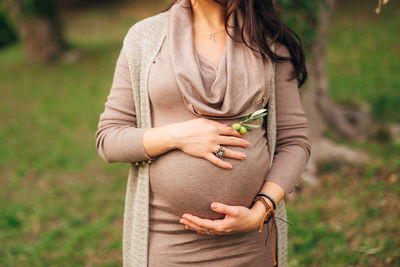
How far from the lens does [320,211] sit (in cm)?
369

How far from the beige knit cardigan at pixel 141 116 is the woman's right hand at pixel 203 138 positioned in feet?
0.55

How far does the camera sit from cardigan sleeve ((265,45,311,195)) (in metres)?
1.68

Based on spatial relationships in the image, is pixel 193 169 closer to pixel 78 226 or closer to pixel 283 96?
pixel 283 96

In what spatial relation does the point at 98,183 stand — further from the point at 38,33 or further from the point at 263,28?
the point at 38,33

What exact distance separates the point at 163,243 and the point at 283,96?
88cm

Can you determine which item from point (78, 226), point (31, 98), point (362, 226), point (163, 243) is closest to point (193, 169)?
point (163, 243)

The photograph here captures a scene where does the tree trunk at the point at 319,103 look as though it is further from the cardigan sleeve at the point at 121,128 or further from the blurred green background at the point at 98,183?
the cardigan sleeve at the point at 121,128

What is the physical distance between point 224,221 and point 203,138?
35 cm

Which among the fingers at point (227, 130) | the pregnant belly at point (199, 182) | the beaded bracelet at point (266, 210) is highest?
the fingers at point (227, 130)

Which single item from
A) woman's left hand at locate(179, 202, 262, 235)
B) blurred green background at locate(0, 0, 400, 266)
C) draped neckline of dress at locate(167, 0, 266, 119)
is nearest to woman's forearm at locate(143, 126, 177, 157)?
draped neckline of dress at locate(167, 0, 266, 119)

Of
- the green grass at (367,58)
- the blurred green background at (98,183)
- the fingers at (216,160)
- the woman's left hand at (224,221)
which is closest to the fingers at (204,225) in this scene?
the woman's left hand at (224,221)

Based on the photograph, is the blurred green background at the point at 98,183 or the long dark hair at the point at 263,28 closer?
the long dark hair at the point at 263,28

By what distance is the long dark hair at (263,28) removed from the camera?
1.65 metres

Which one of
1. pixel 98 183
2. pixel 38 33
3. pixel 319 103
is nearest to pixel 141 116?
pixel 98 183
